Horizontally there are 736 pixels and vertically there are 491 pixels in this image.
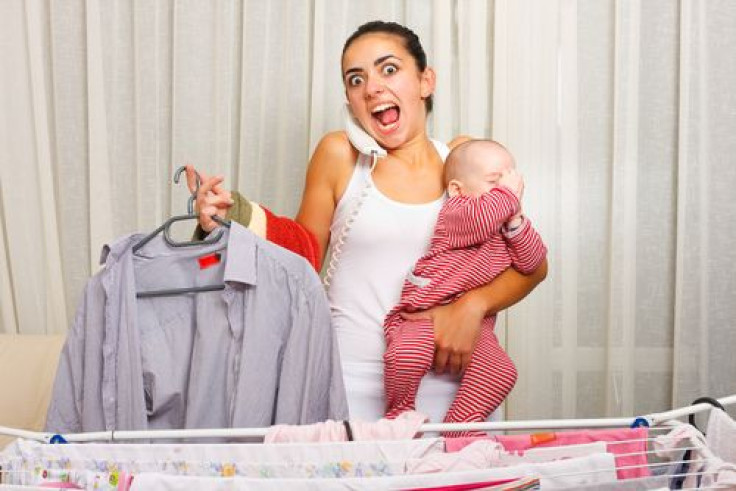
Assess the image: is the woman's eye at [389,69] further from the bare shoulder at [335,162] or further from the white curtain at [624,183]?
the white curtain at [624,183]

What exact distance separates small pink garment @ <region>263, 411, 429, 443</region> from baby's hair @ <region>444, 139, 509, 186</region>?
2.25 ft

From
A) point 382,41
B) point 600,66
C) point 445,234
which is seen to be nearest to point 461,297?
point 445,234

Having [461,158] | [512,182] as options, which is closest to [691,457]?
[512,182]

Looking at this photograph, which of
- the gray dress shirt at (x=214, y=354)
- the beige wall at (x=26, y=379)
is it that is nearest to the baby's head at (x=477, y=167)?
the gray dress shirt at (x=214, y=354)

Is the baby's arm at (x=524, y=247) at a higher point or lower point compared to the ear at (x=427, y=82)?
lower

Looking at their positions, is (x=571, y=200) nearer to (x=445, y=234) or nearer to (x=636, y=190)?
(x=636, y=190)

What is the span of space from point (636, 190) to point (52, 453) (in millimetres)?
1743

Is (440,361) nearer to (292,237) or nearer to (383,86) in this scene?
(292,237)

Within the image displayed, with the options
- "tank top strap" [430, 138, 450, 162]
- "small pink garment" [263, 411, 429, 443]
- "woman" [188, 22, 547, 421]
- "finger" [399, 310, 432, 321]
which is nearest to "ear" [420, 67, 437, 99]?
"woman" [188, 22, 547, 421]

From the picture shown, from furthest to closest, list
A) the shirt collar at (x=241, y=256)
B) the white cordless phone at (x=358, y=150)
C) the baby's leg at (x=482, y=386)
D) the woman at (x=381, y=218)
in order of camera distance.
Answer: the white cordless phone at (x=358, y=150), the woman at (x=381, y=218), the baby's leg at (x=482, y=386), the shirt collar at (x=241, y=256)

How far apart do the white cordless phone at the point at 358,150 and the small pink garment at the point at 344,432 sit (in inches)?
25.8

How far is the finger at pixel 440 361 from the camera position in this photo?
179 centimetres

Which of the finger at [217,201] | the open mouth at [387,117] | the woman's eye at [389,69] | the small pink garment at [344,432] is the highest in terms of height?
the woman's eye at [389,69]

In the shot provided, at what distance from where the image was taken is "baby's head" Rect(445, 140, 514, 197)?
186 cm
